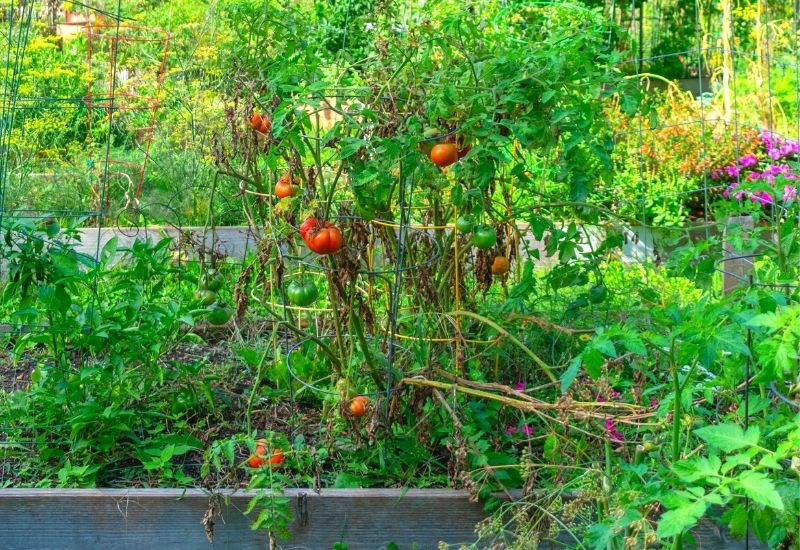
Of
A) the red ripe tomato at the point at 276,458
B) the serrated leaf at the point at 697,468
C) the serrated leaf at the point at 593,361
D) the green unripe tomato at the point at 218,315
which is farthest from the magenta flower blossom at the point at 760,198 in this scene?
the green unripe tomato at the point at 218,315

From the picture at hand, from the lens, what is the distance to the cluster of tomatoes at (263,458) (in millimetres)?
3135

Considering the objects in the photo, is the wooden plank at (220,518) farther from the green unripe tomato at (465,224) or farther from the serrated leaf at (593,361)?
the serrated leaf at (593,361)

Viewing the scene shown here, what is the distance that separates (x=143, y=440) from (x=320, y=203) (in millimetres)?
1124

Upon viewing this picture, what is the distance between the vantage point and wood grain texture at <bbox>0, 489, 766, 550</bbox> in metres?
3.20

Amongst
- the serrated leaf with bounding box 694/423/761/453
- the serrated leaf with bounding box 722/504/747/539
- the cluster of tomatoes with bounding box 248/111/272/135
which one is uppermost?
the cluster of tomatoes with bounding box 248/111/272/135

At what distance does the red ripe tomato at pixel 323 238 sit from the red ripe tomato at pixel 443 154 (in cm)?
36

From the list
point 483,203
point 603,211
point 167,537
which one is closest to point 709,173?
point 603,211

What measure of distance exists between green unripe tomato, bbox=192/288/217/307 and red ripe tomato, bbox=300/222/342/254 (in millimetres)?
664

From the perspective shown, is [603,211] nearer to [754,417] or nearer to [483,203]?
[483,203]

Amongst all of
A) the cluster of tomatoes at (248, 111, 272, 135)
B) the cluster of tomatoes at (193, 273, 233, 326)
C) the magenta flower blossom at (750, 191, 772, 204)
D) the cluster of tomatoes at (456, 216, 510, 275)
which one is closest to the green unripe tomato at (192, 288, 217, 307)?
the cluster of tomatoes at (193, 273, 233, 326)

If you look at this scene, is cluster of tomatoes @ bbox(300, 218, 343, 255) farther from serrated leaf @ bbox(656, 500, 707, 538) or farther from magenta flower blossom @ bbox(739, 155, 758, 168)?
magenta flower blossom @ bbox(739, 155, 758, 168)

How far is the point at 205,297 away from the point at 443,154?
1.03 m

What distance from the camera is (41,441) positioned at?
3.49 m

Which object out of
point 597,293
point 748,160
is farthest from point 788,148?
point 597,293
